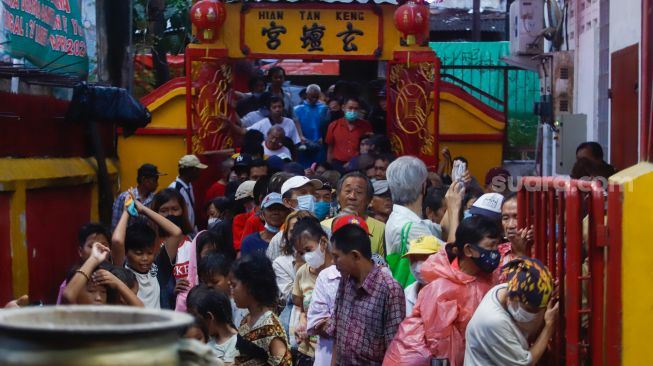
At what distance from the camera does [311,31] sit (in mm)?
15953

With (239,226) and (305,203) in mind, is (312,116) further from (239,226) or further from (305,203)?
(305,203)

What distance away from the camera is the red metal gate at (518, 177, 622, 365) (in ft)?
17.3

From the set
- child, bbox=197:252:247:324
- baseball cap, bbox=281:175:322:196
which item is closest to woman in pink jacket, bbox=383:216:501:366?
child, bbox=197:252:247:324

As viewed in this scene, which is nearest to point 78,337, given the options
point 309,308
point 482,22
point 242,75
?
point 309,308

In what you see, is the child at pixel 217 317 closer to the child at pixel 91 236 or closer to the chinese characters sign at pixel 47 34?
the child at pixel 91 236

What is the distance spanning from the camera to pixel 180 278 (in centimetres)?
866

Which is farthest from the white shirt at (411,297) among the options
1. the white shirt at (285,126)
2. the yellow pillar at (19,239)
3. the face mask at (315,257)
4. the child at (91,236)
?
the white shirt at (285,126)

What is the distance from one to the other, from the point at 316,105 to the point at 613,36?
5344 mm

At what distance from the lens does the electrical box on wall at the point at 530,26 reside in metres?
18.6

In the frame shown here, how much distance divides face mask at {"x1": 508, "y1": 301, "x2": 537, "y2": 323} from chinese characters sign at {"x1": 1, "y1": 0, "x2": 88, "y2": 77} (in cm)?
609

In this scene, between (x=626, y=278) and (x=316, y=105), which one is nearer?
(x=626, y=278)

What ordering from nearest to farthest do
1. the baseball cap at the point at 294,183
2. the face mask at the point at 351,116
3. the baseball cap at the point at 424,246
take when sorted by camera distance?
the baseball cap at the point at 424,246 < the baseball cap at the point at 294,183 < the face mask at the point at 351,116

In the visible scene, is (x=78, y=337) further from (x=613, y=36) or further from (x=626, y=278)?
(x=613, y=36)

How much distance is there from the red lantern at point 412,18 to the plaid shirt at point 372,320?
9.21 m
